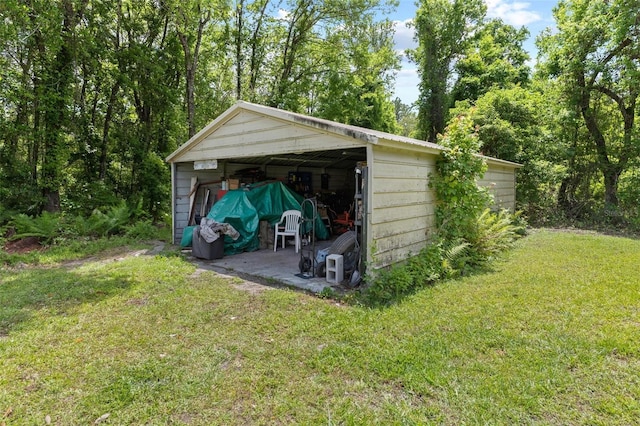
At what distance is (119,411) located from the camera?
2.14 meters

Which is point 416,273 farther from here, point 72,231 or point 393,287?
point 72,231

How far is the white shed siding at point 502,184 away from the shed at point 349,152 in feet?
0.41

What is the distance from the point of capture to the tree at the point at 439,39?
20062mm

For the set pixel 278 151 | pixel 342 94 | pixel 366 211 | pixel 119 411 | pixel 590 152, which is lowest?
pixel 119 411

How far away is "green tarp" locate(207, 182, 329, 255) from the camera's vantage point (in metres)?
7.03

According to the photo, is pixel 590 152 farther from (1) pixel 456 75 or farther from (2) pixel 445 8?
(2) pixel 445 8

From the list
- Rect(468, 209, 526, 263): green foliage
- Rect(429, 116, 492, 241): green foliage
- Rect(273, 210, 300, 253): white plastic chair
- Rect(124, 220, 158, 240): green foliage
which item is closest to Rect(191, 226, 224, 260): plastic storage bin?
Rect(273, 210, 300, 253): white plastic chair

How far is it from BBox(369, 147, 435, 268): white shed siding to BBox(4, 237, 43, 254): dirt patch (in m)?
7.18

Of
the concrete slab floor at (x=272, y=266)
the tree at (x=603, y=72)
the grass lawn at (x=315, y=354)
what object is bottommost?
the grass lawn at (x=315, y=354)

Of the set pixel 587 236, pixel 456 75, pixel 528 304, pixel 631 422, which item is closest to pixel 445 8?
pixel 456 75

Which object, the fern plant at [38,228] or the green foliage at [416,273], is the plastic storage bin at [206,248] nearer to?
the green foliage at [416,273]

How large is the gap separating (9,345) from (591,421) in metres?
4.42

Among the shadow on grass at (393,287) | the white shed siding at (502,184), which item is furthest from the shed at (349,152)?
the shadow on grass at (393,287)

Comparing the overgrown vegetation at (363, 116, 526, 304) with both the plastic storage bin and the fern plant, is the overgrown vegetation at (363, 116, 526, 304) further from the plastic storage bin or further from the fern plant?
the fern plant
